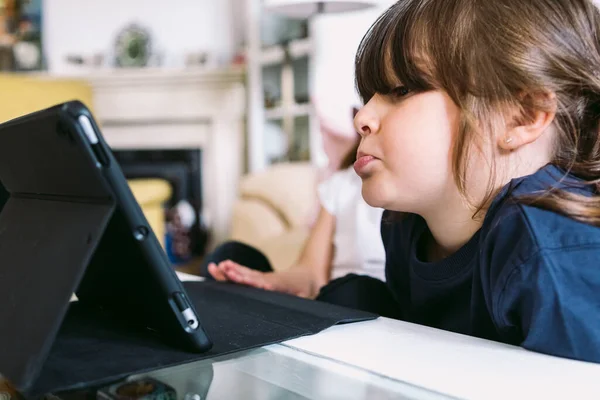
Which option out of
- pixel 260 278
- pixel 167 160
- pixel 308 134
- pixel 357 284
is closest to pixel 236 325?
pixel 357 284

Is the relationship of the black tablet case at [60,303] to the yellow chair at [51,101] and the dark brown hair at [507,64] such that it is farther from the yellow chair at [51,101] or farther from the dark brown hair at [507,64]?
the yellow chair at [51,101]

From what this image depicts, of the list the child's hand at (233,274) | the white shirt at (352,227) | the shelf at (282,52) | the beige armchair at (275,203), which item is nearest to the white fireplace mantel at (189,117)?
Answer: the shelf at (282,52)

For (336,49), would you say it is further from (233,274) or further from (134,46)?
(233,274)

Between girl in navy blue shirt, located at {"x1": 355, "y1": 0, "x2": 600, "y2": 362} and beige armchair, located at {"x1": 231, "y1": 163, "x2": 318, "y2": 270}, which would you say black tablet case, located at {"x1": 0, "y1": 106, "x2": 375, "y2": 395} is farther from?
beige armchair, located at {"x1": 231, "y1": 163, "x2": 318, "y2": 270}

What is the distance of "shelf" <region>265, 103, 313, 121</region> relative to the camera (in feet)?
10.5

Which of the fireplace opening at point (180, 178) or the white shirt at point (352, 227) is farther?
the fireplace opening at point (180, 178)

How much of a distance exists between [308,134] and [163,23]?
4.76 ft

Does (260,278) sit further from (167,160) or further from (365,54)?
(167,160)

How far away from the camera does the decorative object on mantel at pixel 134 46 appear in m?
4.09

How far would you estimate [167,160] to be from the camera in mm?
4133

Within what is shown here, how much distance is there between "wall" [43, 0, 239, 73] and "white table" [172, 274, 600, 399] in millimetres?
3671

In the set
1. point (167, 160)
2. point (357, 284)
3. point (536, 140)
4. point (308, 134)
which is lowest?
point (167, 160)

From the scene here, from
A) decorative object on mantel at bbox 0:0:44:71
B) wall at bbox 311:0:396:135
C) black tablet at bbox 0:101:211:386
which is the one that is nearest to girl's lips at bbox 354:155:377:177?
black tablet at bbox 0:101:211:386

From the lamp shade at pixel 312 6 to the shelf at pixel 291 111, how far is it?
2.24ft
